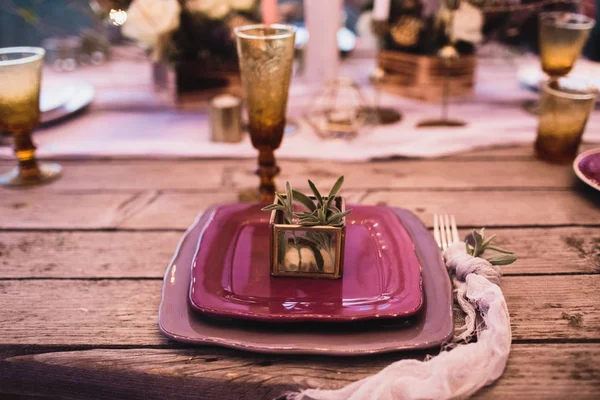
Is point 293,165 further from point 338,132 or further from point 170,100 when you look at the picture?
point 170,100

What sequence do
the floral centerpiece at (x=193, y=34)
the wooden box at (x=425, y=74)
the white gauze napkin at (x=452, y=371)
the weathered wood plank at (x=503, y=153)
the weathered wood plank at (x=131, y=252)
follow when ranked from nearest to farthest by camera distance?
the white gauze napkin at (x=452, y=371) < the weathered wood plank at (x=131, y=252) < the weathered wood plank at (x=503, y=153) < the floral centerpiece at (x=193, y=34) < the wooden box at (x=425, y=74)

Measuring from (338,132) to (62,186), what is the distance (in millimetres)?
604

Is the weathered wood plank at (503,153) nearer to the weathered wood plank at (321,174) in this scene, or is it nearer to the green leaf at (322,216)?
the weathered wood plank at (321,174)

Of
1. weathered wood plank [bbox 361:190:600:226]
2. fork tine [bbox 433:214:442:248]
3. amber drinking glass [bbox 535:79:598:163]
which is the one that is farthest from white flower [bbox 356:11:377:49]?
fork tine [bbox 433:214:442:248]

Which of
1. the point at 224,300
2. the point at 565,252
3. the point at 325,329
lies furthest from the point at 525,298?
the point at 224,300

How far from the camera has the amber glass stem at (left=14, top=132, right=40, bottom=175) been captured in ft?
3.66

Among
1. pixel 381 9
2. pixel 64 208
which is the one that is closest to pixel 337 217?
pixel 64 208

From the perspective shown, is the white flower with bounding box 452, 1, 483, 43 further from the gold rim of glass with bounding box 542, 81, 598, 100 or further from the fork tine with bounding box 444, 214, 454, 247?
the fork tine with bounding box 444, 214, 454, 247

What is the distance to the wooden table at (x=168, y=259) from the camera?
24.5 inches

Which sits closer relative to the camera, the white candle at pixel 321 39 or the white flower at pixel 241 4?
the white flower at pixel 241 4

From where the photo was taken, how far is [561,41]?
48.4 inches

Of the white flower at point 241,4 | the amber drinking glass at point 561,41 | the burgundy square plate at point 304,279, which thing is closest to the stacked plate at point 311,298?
the burgundy square plate at point 304,279

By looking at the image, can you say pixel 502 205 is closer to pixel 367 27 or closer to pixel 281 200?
pixel 281 200

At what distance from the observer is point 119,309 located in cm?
73
